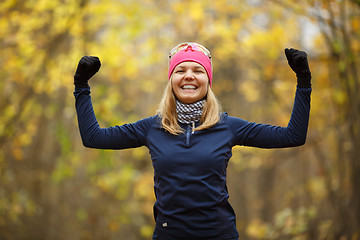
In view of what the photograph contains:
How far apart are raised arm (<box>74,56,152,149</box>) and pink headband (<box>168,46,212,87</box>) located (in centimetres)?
41

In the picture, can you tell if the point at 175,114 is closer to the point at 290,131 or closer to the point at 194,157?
the point at 194,157

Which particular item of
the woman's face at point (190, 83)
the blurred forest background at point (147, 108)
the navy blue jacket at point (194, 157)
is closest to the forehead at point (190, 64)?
the woman's face at point (190, 83)

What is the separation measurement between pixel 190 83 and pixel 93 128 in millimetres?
626

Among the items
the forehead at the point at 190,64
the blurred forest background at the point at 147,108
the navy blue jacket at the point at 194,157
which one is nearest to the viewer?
the navy blue jacket at the point at 194,157

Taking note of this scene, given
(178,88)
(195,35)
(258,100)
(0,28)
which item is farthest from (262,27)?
(178,88)

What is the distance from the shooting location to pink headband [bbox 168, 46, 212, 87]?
273 centimetres

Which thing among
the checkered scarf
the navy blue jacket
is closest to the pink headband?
the checkered scarf

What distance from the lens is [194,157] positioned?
8.04 feet

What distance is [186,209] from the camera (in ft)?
7.91

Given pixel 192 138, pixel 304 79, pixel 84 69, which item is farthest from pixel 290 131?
pixel 84 69

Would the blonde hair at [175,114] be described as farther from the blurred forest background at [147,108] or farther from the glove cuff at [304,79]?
the blurred forest background at [147,108]

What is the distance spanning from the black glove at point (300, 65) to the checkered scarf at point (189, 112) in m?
0.57

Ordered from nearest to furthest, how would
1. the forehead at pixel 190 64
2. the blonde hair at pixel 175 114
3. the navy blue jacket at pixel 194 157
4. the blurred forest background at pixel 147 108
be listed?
1. the navy blue jacket at pixel 194 157
2. the blonde hair at pixel 175 114
3. the forehead at pixel 190 64
4. the blurred forest background at pixel 147 108

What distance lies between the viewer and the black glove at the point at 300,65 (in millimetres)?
2467
